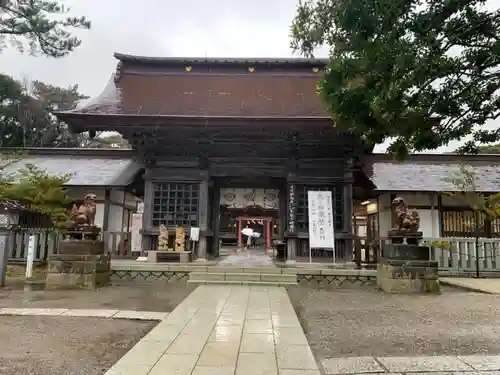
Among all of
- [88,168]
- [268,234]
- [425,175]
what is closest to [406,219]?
[425,175]

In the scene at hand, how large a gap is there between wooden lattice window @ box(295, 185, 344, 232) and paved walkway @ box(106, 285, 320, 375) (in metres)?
6.16

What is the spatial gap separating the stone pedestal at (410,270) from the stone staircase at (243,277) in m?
2.23

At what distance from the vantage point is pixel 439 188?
12539 mm

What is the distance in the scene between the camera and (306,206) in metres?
12.4

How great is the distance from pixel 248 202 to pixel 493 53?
1336cm

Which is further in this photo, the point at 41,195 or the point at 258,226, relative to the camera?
the point at 258,226

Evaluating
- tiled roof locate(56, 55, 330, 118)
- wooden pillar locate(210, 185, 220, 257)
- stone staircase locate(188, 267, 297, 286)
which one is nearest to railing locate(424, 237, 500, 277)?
stone staircase locate(188, 267, 297, 286)

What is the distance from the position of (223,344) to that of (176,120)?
853 cm

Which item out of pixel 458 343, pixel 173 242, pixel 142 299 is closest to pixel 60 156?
pixel 173 242

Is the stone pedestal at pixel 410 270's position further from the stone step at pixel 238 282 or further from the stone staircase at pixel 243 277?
the stone step at pixel 238 282

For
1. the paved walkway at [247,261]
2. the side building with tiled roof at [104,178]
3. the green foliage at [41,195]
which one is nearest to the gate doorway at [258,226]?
the paved walkway at [247,261]

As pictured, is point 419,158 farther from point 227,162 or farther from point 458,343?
point 458,343

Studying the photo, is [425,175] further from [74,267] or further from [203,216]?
[74,267]

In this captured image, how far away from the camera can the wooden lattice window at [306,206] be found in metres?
12.3
